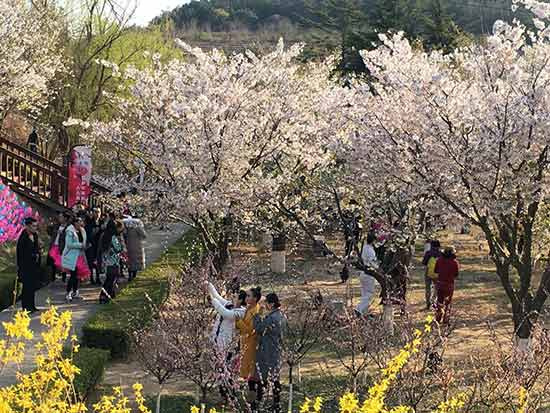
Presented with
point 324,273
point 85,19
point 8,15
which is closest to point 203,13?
point 85,19

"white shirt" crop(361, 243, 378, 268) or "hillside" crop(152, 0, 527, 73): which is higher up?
"hillside" crop(152, 0, 527, 73)

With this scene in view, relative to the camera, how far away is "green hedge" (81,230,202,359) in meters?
9.88

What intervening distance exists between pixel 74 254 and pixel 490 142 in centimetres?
658

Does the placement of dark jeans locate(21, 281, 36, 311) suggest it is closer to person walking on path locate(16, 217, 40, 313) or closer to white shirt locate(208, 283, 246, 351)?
person walking on path locate(16, 217, 40, 313)

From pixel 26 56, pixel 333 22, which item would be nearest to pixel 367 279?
pixel 26 56

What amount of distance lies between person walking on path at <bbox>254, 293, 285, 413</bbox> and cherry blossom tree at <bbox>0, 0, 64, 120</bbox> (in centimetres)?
1546

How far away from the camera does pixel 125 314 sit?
416 inches

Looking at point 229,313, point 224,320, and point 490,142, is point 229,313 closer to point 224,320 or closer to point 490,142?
point 224,320

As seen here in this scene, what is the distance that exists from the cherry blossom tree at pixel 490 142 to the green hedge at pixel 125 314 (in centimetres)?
390

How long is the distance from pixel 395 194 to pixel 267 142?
8.17 feet

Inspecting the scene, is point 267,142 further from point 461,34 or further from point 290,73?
point 461,34

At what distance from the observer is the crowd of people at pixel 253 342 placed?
7621 mm

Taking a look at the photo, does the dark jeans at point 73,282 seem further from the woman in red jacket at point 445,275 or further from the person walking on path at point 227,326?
the woman in red jacket at point 445,275

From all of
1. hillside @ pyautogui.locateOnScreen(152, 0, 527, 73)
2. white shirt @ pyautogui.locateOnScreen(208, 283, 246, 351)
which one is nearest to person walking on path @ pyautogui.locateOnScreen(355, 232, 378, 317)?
white shirt @ pyautogui.locateOnScreen(208, 283, 246, 351)
